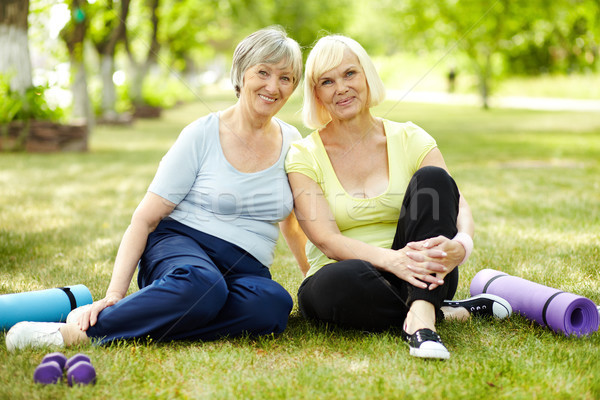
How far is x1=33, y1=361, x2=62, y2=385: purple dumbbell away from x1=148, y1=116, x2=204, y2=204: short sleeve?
959 mm

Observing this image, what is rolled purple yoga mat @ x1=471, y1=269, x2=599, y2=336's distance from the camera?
2736 mm

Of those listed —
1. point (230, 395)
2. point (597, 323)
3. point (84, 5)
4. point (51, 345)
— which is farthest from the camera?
point (84, 5)

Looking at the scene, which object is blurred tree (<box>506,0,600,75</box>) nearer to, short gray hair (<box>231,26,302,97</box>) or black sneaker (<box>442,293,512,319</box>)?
black sneaker (<box>442,293,512,319</box>)

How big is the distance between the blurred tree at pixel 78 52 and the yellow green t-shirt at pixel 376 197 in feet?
35.7

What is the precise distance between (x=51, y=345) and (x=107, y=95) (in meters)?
15.7

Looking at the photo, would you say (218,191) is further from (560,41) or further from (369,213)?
(560,41)

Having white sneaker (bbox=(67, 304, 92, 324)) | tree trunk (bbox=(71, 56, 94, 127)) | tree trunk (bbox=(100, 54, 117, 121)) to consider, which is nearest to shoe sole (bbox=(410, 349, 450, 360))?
white sneaker (bbox=(67, 304, 92, 324))

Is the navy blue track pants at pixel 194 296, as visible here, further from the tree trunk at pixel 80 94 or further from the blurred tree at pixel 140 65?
the blurred tree at pixel 140 65

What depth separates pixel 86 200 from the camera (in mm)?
6648

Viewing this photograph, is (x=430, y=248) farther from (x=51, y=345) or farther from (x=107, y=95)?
(x=107, y=95)

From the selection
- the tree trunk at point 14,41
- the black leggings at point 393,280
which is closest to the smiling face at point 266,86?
the black leggings at point 393,280

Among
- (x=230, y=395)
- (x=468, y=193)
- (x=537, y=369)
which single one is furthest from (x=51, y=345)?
(x=468, y=193)

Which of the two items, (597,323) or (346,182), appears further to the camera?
(346,182)

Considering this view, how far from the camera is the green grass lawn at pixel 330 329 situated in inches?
88.8
